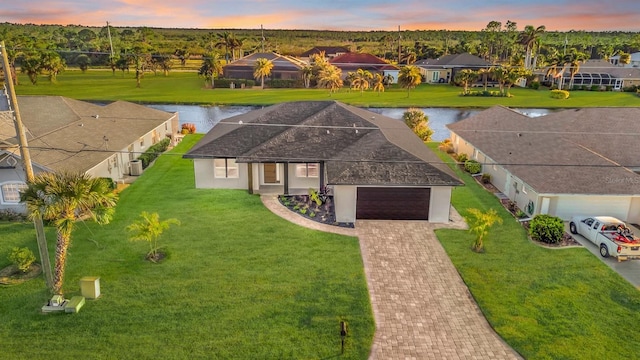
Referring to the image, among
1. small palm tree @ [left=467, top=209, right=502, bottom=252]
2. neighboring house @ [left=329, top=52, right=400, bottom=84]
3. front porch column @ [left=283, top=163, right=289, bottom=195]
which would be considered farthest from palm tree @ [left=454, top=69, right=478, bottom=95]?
small palm tree @ [left=467, top=209, right=502, bottom=252]

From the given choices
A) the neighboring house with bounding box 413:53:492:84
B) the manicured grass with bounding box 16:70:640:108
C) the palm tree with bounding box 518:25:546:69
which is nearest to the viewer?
the manicured grass with bounding box 16:70:640:108

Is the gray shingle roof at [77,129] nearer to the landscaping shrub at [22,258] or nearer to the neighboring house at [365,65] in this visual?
the landscaping shrub at [22,258]

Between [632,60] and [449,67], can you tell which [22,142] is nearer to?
[449,67]

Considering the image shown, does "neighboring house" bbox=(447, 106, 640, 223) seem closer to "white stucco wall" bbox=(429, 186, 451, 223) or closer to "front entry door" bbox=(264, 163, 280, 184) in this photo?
"white stucco wall" bbox=(429, 186, 451, 223)

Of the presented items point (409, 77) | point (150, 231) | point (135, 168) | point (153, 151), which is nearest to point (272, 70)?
point (409, 77)

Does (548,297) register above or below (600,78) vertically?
below
